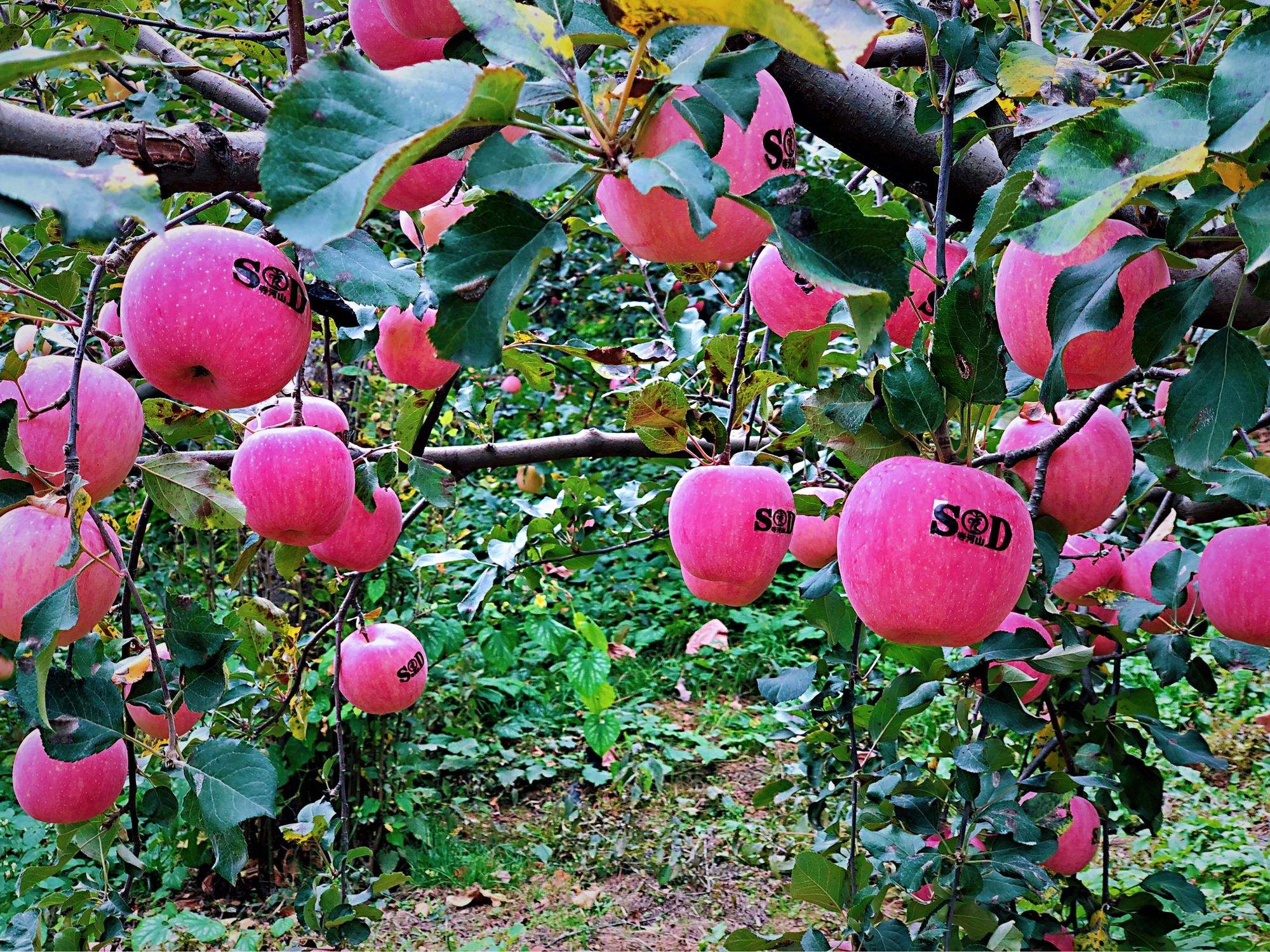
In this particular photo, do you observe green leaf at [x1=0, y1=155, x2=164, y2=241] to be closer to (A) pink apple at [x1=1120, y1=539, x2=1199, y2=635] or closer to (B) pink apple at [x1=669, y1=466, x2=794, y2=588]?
(B) pink apple at [x1=669, y1=466, x2=794, y2=588]

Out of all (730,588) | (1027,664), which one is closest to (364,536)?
(730,588)

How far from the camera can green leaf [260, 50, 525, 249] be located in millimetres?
397

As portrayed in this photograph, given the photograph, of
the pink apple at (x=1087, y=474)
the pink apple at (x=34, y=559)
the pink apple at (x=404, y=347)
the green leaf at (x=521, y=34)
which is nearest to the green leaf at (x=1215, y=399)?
the pink apple at (x=1087, y=474)

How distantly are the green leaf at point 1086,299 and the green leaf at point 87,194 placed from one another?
531 millimetres

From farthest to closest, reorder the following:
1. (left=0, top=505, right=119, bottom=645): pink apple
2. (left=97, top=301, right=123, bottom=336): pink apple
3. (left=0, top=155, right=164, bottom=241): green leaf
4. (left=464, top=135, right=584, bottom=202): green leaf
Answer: (left=97, top=301, right=123, bottom=336): pink apple, (left=0, top=505, right=119, bottom=645): pink apple, (left=464, top=135, right=584, bottom=202): green leaf, (left=0, top=155, right=164, bottom=241): green leaf

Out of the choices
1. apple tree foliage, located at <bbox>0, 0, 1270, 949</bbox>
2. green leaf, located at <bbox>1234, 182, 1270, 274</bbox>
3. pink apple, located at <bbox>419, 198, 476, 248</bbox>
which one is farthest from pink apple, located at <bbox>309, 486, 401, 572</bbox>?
green leaf, located at <bbox>1234, 182, 1270, 274</bbox>

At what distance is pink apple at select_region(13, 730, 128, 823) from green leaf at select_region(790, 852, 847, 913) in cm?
95

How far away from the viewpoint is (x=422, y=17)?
72 centimetres

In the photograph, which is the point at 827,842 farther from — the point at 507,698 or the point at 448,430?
the point at 507,698

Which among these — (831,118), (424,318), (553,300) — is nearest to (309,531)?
(424,318)

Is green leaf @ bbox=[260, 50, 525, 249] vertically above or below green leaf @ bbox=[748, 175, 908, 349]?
above

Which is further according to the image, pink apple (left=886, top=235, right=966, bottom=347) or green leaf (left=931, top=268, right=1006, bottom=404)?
pink apple (left=886, top=235, right=966, bottom=347)

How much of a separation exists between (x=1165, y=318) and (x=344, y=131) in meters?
0.53

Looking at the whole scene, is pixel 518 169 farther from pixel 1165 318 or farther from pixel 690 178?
pixel 1165 318
